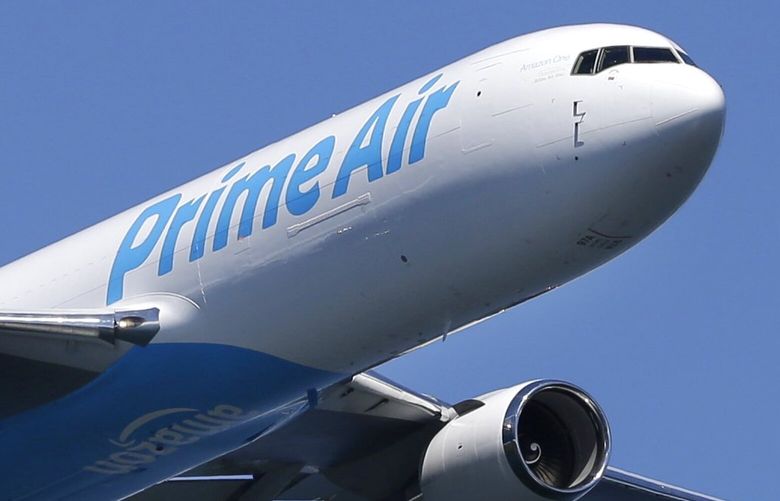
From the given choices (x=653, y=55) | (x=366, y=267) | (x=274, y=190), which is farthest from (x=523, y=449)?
(x=653, y=55)

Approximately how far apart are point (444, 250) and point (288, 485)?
25.2ft

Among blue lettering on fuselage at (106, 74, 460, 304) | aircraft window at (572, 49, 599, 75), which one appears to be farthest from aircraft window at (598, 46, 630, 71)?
blue lettering on fuselage at (106, 74, 460, 304)

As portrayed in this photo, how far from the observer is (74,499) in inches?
1150

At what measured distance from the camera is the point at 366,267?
2648 cm

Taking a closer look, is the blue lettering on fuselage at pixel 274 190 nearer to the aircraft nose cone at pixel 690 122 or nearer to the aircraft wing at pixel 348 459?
the aircraft nose cone at pixel 690 122

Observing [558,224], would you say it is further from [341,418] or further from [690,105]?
[341,418]

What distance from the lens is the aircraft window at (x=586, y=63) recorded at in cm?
2584

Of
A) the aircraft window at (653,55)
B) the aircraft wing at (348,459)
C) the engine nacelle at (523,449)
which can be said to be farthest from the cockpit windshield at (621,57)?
the aircraft wing at (348,459)

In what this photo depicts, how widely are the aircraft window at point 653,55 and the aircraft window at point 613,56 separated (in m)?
0.13

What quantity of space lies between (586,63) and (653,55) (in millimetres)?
778

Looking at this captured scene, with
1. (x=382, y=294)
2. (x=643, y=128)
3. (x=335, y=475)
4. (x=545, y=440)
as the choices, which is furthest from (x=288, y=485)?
(x=643, y=128)

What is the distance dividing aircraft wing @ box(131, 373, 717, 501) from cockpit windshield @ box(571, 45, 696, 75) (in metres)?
6.83

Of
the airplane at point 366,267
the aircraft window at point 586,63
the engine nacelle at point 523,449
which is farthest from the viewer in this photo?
the engine nacelle at point 523,449

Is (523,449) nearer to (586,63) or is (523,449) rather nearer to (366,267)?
(366,267)
